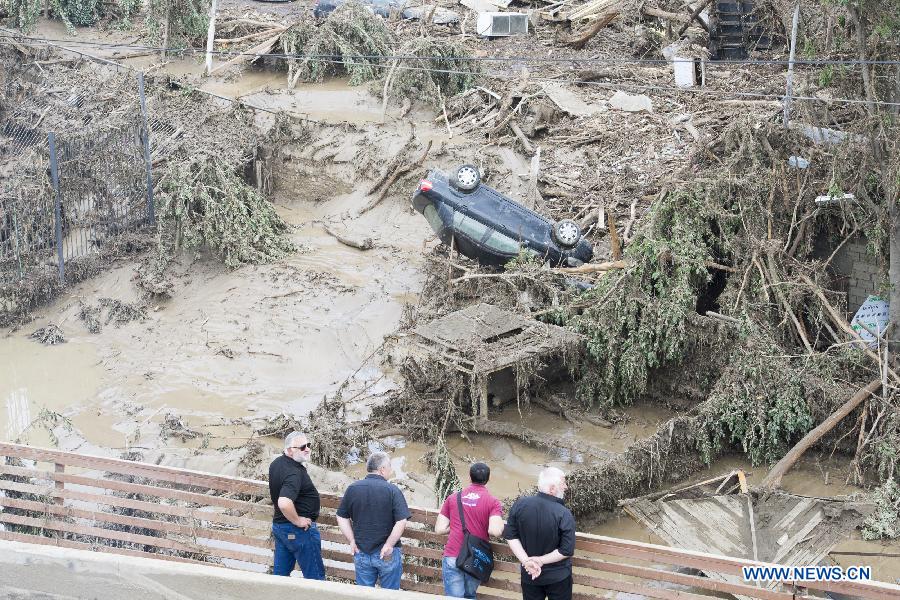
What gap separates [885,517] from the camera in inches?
464

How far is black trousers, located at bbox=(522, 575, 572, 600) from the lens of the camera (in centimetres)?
759

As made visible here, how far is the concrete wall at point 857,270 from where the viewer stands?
15211 mm

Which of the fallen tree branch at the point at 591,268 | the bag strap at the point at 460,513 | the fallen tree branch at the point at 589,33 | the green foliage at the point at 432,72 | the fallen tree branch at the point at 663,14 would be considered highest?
the fallen tree branch at the point at 663,14

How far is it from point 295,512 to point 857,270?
9.99 meters

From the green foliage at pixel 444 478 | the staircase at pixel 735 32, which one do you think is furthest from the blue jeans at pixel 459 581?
the staircase at pixel 735 32

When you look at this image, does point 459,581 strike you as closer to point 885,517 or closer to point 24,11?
point 885,517

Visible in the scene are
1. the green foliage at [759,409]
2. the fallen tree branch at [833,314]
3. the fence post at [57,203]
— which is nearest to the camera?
the green foliage at [759,409]

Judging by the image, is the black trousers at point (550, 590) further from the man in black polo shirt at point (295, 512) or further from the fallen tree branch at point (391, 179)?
the fallen tree branch at point (391, 179)

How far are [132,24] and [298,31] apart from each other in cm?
642

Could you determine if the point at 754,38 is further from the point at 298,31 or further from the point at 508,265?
the point at 508,265

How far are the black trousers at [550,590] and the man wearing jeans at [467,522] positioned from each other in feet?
1.30

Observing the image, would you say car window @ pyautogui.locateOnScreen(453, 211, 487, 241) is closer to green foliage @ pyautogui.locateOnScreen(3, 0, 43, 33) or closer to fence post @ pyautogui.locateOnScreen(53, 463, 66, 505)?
fence post @ pyautogui.locateOnScreen(53, 463, 66, 505)

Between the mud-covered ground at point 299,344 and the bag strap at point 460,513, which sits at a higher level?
the bag strap at point 460,513

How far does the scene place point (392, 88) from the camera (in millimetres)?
21297
